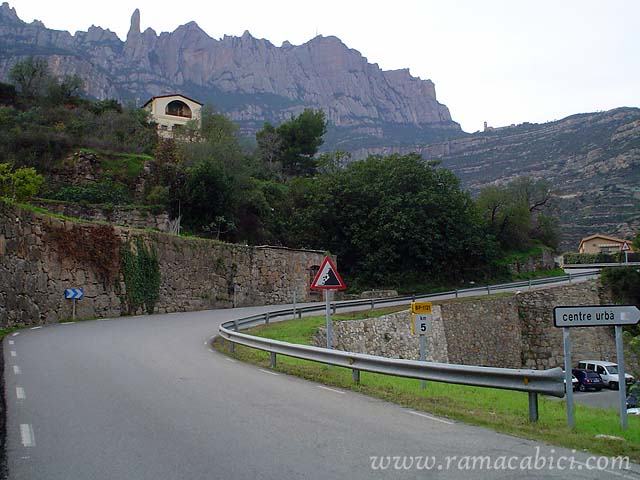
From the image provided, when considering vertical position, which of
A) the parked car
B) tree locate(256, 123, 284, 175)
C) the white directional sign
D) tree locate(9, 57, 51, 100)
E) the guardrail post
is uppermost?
tree locate(9, 57, 51, 100)

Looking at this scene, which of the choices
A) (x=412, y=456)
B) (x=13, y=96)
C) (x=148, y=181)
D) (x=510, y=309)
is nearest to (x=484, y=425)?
(x=412, y=456)

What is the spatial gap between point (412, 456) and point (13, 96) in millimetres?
55683

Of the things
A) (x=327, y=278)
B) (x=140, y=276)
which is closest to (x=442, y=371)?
(x=327, y=278)

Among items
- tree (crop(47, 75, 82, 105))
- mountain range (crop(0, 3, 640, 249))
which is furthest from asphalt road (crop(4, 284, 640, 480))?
mountain range (crop(0, 3, 640, 249))

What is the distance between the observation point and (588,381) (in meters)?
28.6

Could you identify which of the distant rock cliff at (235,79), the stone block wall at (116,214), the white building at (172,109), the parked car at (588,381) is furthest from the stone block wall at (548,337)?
the distant rock cliff at (235,79)

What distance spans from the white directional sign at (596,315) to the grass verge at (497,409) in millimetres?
1322

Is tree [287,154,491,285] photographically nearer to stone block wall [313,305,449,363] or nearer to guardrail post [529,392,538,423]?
stone block wall [313,305,449,363]

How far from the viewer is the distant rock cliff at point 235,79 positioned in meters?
160

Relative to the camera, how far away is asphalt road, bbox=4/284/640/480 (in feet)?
17.8

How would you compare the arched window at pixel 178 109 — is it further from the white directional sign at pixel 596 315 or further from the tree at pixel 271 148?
the white directional sign at pixel 596 315

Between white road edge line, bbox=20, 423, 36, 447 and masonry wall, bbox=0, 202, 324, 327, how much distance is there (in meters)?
14.4

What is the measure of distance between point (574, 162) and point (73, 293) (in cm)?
9948

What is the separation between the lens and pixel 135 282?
27234 mm
